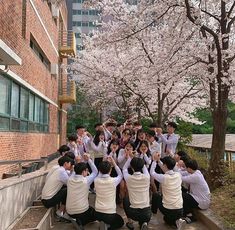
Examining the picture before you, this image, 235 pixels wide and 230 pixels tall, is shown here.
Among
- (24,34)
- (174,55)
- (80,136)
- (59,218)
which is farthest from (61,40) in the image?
(59,218)

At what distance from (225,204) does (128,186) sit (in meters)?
2.36

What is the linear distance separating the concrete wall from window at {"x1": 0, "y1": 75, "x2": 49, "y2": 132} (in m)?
2.98

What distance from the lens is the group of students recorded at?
6.39m

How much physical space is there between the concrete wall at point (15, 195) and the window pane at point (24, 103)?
5.00 metres

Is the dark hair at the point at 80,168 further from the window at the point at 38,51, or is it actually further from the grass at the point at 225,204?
the window at the point at 38,51

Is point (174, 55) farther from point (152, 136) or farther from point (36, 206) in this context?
point (36, 206)

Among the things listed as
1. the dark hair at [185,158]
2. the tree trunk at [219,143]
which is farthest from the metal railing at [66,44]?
the dark hair at [185,158]

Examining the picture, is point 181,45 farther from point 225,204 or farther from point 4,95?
point 225,204

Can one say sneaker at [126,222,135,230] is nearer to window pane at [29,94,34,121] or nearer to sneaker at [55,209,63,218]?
sneaker at [55,209,63,218]

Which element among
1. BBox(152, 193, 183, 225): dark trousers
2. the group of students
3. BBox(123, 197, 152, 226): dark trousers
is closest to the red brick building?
the group of students

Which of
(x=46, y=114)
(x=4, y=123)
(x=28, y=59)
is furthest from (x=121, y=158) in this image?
(x=46, y=114)

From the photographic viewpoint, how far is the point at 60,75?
2670 cm

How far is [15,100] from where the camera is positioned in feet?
39.8

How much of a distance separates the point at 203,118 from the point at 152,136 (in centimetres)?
3172
